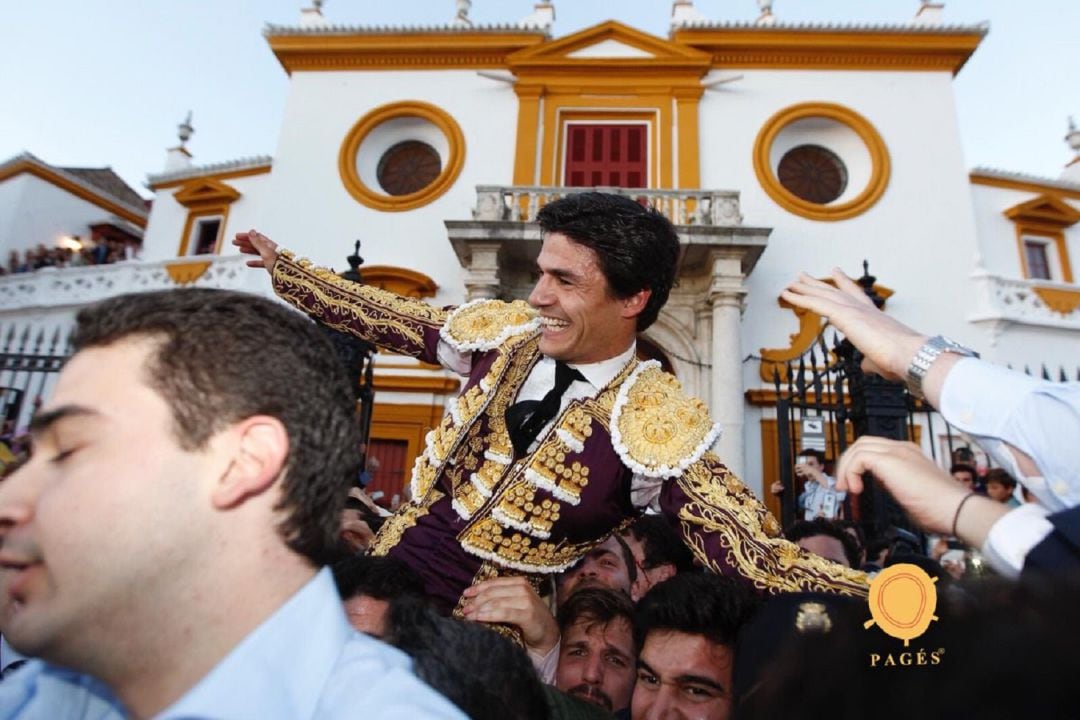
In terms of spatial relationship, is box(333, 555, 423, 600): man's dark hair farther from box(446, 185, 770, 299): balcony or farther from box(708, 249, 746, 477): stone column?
Result: box(446, 185, 770, 299): balcony

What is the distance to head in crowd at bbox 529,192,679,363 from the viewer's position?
2.13 meters

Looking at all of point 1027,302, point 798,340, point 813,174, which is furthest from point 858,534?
point 813,174

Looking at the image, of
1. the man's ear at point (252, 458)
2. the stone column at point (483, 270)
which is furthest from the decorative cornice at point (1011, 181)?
the man's ear at point (252, 458)

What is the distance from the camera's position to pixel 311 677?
31.1 inches

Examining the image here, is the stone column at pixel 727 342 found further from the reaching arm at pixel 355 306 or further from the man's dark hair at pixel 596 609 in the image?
the reaching arm at pixel 355 306

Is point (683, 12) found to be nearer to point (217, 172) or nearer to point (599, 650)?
point (217, 172)

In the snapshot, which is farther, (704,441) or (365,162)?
(365,162)

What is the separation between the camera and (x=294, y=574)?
0.93m

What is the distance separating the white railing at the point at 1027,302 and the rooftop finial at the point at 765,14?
20.4 feet

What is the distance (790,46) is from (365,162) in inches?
329

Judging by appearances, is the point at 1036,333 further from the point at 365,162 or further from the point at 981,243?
the point at 365,162

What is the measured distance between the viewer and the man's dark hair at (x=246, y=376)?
2.97ft

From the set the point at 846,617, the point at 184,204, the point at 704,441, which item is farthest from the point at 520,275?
the point at 846,617

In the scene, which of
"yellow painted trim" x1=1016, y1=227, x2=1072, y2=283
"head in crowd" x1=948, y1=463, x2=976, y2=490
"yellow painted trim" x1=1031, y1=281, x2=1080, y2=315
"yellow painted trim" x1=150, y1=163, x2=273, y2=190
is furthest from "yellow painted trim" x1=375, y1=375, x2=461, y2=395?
"yellow painted trim" x1=1016, y1=227, x2=1072, y2=283
